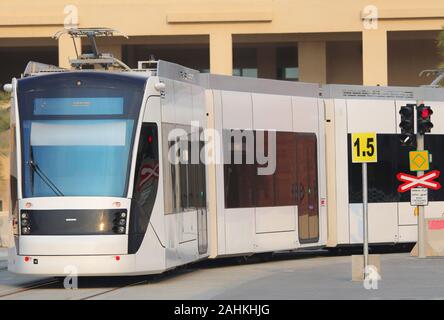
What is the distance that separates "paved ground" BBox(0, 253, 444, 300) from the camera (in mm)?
16453

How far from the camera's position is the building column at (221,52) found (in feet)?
137

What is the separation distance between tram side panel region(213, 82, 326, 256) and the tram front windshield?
3886 millimetres

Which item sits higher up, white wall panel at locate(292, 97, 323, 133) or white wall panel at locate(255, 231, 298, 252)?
white wall panel at locate(292, 97, 323, 133)

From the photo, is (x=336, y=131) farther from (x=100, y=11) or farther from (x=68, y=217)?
(x=100, y=11)

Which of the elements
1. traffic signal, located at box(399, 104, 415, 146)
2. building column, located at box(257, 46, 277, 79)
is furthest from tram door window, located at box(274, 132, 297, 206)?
building column, located at box(257, 46, 277, 79)

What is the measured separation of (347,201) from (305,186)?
1.41 metres

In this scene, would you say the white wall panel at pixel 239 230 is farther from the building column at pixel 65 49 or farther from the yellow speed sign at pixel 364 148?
the building column at pixel 65 49

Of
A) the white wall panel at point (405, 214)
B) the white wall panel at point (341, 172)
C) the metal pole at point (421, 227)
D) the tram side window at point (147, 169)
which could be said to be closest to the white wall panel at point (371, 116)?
the white wall panel at point (341, 172)

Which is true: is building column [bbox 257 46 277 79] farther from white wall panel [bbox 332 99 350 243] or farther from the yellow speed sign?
the yellow speed sign

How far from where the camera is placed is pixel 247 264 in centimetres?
2334

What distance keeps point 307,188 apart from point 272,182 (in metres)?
1.41

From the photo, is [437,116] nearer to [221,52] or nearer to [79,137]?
[79,137]

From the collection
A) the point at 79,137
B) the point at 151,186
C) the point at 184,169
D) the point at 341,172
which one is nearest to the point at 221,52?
the point at 341,172

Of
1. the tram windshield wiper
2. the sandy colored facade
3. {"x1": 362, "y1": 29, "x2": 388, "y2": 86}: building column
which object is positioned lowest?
the tram windshield wiper
